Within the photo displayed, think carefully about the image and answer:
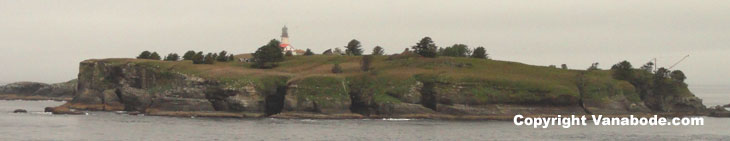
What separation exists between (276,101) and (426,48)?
42.5 meters

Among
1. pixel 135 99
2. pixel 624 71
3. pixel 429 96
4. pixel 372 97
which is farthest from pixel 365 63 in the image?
pixel 624 71

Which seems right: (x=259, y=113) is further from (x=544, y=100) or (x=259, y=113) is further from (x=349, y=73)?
(x=544, y=100)

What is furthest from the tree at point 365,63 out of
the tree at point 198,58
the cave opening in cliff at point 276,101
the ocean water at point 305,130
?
the ocean water at point 305,130

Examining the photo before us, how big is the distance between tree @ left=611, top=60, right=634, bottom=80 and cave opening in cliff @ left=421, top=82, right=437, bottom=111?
4445 cm

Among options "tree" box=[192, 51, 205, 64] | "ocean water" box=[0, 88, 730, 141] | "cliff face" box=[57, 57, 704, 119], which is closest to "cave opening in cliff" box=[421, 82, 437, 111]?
"cliff face" box=[57, 57, 704, 119]

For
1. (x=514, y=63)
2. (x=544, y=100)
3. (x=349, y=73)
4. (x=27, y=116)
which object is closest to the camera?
(x=27, y=116)

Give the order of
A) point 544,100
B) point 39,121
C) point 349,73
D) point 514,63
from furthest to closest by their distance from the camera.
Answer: point 514,63, point 349,73, point 544,100, point 39,121

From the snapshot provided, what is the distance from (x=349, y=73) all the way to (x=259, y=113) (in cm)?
2587

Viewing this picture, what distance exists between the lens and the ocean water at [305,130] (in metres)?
98.1

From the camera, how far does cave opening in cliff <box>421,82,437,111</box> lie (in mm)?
146875

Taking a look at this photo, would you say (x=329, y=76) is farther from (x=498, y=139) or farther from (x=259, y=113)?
(x=498, y=139)

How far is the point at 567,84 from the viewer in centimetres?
15538

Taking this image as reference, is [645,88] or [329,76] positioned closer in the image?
[329,76]

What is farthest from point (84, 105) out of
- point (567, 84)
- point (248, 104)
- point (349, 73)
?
point (567, 84)
